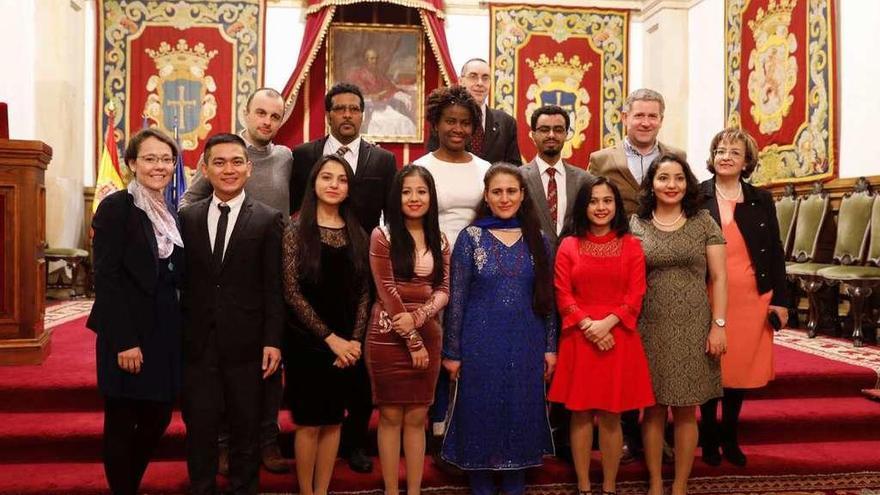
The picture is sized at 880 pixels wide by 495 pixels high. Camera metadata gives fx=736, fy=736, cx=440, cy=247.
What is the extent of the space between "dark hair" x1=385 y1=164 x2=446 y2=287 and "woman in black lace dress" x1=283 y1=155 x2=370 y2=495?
0.40 feet

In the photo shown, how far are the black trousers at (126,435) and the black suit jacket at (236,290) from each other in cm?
24

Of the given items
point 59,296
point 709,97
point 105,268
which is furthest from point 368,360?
point 709,97

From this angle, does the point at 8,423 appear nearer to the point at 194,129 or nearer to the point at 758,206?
the point at 758,206

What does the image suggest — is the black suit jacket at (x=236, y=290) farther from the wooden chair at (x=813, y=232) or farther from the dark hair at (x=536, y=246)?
the wooden chair at (x=813, y=232)

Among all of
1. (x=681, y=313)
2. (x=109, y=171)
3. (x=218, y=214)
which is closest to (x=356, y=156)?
(x=218, y=214)

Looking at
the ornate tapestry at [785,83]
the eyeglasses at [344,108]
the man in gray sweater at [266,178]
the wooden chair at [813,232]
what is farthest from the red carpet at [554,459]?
the ornate tapestry at [785,83]

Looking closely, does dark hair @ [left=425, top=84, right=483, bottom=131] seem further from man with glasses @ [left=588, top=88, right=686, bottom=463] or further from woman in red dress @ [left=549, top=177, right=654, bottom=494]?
man with glasses @ [left=588, top=88, right=686, bottom=463]

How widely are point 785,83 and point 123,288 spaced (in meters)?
6.12

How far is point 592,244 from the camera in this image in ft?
9.47

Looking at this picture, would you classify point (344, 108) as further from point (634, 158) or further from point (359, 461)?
point (359, 461)

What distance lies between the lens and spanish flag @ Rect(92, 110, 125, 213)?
7324 mm

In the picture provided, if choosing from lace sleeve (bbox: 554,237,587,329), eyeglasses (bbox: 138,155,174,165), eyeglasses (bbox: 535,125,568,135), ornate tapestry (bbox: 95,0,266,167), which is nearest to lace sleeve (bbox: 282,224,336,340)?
eyeglasses (bbox: 138,155,174,165)

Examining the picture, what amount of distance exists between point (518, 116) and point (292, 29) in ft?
9.09

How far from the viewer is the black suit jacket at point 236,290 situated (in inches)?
99.0
